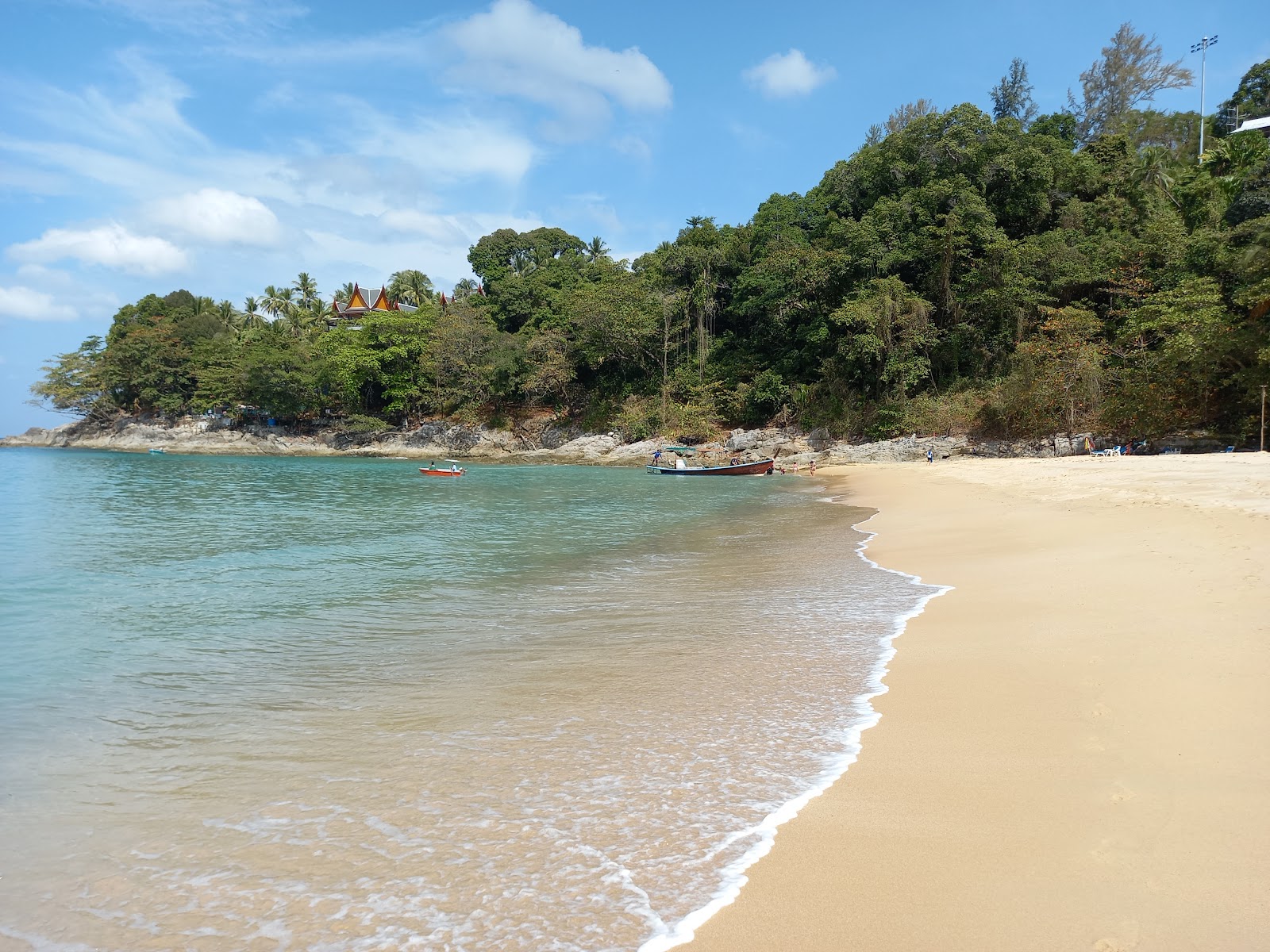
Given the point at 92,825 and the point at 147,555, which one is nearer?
the point at 92,825

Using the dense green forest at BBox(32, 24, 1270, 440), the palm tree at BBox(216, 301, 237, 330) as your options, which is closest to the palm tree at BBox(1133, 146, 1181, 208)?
the dense green forest at BBox(32, 24, 1270, 440)

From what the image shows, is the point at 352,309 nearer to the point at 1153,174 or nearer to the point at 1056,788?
the point at 1153,174

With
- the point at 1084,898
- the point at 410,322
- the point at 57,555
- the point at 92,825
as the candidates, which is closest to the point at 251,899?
the point at 92,825

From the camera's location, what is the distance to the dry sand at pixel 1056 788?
8.71ft

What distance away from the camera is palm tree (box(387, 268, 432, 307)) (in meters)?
72.8

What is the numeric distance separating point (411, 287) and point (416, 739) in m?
77.4

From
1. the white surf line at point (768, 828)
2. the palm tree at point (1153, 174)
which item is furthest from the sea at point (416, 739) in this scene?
the palm tree at point (1153, 174)

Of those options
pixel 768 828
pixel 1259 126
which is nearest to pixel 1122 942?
pixel 768 828

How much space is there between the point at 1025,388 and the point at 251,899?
116ft

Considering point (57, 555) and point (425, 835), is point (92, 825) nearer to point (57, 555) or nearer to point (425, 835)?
point (425, 835)

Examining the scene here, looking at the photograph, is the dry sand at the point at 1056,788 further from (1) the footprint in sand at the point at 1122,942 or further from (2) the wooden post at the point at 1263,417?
(2) the wooden post at the point at 1263,417

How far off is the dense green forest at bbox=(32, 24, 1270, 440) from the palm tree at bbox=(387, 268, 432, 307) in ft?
38.6

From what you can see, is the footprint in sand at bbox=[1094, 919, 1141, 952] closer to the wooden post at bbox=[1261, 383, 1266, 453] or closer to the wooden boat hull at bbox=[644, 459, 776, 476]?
the wooden post at bbox=[1261, 383, 1266, 453]

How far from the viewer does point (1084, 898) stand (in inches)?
108
